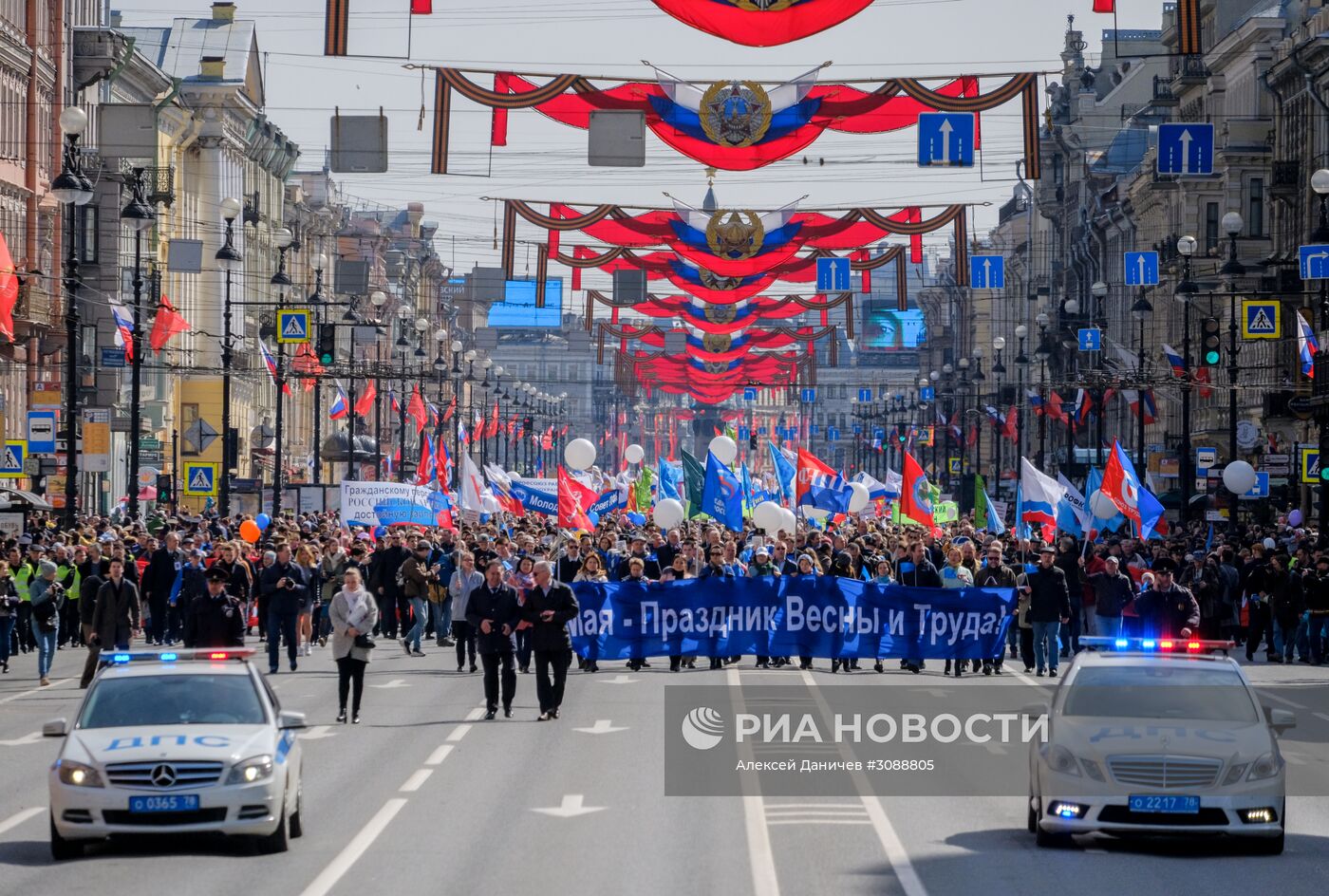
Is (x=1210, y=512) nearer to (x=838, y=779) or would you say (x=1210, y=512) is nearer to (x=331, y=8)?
(x=331, y=8)

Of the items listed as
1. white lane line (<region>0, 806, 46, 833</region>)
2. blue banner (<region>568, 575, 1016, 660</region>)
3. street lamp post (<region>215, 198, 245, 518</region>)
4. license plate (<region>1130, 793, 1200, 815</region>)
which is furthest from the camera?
street lamp post (<region>215, 198, 245, 518</region>)

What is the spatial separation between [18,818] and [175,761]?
2.72 m

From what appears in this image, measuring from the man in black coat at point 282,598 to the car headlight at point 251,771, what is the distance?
14.5m

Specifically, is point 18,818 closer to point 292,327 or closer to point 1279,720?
point 1279,720

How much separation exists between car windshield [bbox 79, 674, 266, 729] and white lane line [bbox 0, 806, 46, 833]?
1.40m

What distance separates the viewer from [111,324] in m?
65.4

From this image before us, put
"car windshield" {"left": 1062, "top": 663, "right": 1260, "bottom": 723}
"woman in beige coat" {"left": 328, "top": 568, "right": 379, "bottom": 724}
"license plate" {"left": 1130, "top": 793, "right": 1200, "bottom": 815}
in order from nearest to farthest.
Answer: "license plate" {"left": 1130, "top": 793, "right": 1200, "bottom": 815}, "car windshield" {"left": 1062, "top": 663, "right": 1260, "bottom": 723}, "woman in beige coat" {"left": 328, "top": 568, "right": 379, "bottom": 724}

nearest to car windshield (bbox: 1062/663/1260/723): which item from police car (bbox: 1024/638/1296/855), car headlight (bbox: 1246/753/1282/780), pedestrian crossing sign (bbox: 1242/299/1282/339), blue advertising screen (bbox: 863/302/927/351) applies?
police car (bbox: 1024/638/1296/855)

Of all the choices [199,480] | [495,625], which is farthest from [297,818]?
[199,480]

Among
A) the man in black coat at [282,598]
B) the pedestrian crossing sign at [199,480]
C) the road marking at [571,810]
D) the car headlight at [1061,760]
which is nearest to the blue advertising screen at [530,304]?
the pedestrian crossing sign at [199,480]

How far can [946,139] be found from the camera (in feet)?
117

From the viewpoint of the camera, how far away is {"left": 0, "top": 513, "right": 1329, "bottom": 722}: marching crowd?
2392 centimetres
